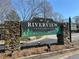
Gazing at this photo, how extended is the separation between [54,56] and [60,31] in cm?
401

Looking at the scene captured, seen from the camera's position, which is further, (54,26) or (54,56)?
(54,26)

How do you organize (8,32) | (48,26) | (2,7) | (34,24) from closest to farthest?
(8,32) → (34,24) → (48,26) → (2,7)

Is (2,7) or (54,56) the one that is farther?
(2,7)

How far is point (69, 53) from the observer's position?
14625 millimetres

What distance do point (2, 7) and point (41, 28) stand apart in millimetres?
30749

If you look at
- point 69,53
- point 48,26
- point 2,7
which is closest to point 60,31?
point 48,26

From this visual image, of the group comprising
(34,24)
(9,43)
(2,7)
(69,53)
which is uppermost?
(2,7)

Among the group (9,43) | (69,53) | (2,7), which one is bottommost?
(69,53)

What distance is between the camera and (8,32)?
1198 centimetres

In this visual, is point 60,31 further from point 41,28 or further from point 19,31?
point 19,31

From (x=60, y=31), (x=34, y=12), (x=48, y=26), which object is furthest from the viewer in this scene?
(x=34, y=12)

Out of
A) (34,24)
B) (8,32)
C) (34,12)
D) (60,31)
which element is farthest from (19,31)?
(34,12)

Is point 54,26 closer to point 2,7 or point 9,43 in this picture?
point 9,43

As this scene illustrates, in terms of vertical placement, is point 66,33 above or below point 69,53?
above
